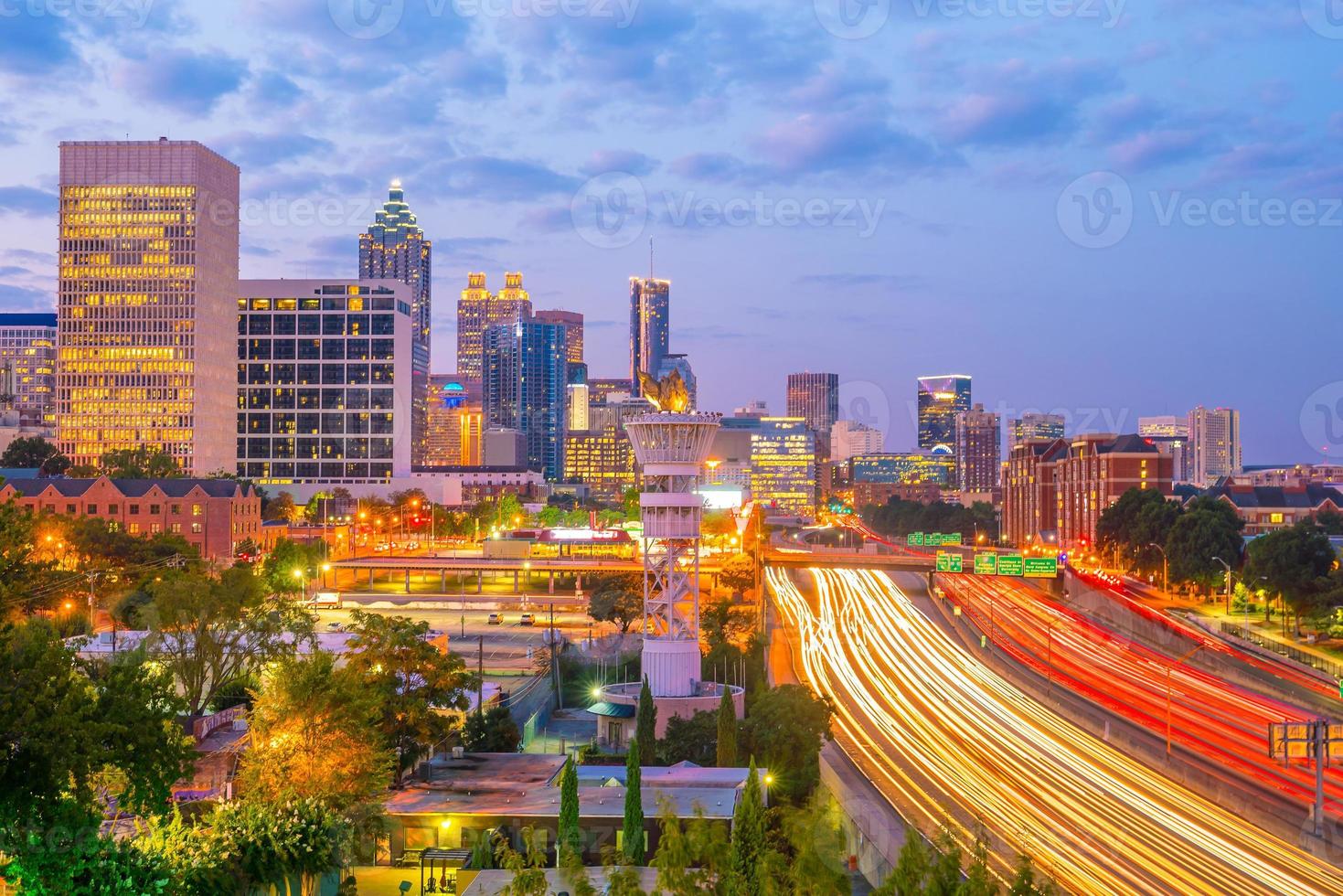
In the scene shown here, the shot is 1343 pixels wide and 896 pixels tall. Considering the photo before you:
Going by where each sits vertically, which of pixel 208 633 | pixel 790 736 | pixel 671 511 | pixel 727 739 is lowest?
pixel 790 736

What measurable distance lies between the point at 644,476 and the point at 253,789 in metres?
25.3

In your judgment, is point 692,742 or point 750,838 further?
point 692,742

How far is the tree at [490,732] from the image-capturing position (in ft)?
143

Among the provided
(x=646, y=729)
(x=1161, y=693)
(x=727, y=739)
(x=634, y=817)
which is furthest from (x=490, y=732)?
(x=1161, y=693)

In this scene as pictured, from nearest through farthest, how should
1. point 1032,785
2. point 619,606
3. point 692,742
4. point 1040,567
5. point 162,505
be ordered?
1. point 1032,785
2. point 692,742
3. point 619,606
4. point 1040,567
5. point 162,505

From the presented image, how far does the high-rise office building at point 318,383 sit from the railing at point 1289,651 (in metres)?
140

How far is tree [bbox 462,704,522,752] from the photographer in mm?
43688

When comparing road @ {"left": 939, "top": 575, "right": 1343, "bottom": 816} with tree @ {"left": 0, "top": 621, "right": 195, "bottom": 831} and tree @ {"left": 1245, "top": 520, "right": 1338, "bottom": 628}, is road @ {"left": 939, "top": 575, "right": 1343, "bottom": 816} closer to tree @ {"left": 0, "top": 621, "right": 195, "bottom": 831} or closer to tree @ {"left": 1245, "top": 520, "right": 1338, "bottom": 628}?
tree @ {"left": 1245, "top": 520, "right": 1338, "bottom": 628}

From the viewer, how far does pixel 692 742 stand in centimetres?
4622

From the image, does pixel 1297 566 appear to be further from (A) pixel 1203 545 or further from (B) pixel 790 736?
(B) pixel 790 736

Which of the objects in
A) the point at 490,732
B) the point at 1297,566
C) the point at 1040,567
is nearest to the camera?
the point at 490,732

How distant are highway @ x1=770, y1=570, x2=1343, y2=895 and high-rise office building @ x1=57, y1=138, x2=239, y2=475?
124m

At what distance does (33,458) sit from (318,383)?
4712cm

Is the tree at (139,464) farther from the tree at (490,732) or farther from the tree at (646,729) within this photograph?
the tree at (646,729)
